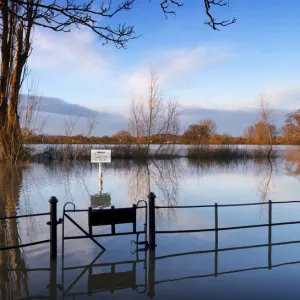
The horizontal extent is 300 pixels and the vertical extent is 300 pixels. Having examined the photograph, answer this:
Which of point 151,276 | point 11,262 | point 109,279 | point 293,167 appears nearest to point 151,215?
point 151,276

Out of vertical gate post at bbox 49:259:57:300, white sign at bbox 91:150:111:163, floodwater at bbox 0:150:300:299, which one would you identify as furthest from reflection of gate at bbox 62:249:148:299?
white sign at bbox 91:150:111:163

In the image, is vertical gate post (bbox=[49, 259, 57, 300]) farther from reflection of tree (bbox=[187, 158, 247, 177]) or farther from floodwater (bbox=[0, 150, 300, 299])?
reflection of tree (bbox=[187, 158, 247, 177])

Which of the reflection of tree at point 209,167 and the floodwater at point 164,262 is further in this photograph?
the reflection of tree at point 209,167

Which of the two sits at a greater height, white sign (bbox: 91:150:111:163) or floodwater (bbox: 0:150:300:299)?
white sign (bbox: 91:150:111:163)

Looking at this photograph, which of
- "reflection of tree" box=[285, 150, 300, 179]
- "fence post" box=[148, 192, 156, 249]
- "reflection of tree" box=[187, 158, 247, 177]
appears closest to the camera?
"fence post" box=[148, 192, 156, 249]

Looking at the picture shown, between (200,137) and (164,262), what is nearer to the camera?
(164,262)

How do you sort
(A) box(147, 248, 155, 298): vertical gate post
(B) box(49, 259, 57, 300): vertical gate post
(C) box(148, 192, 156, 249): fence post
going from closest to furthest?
(B) box(49, 259, 57, 300): vertical gate post
(A) box(147, 248, 155, 298): vertical gate post
(C) box(148, 192, 156, 249): fence post

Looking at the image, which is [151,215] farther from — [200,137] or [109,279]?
[200,137]

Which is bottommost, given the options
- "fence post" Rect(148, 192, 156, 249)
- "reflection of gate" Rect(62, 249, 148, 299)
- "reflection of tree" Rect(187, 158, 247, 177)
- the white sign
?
"reflection of gate" Rect(62, 249, 148, 299)

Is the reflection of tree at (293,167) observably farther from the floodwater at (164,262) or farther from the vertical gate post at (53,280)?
the vertical gate post at (53,280)

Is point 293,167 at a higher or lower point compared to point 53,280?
higher

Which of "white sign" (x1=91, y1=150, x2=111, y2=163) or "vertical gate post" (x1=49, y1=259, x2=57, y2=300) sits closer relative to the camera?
"vertical gate post" (x1=49, y1=259, x2=57, y2=300)

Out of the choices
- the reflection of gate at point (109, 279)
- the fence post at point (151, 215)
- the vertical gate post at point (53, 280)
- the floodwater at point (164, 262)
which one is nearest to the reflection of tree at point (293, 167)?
the floodwater at point (164, 262)

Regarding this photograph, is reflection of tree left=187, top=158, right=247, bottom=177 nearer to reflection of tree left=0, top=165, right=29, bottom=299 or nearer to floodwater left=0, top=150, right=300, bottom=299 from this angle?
floodwater left=0, top=150, right=300, bottom=299
